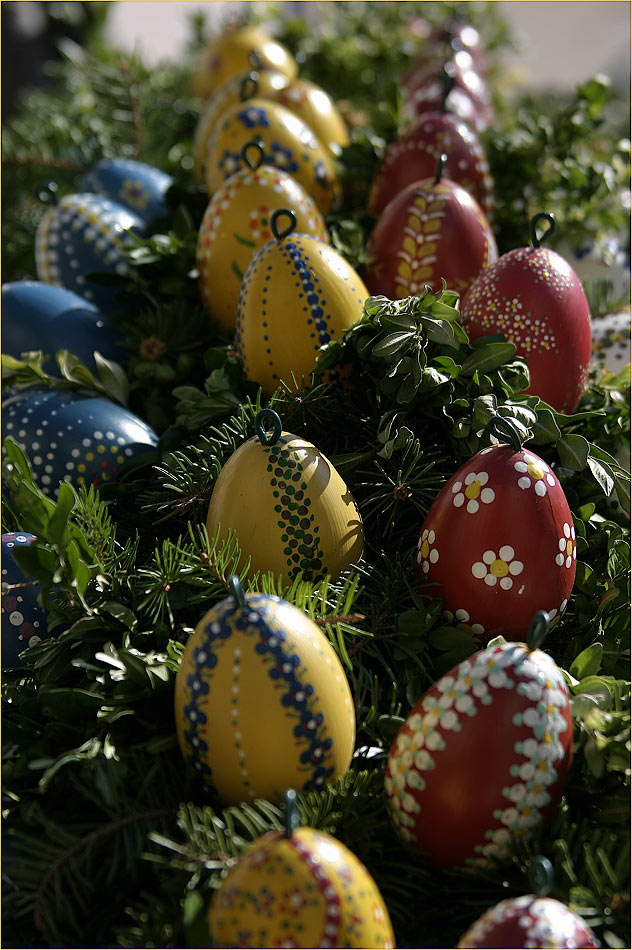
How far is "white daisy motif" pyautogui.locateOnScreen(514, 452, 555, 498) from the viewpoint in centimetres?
60

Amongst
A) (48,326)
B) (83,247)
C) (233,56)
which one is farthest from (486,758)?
(233,56)

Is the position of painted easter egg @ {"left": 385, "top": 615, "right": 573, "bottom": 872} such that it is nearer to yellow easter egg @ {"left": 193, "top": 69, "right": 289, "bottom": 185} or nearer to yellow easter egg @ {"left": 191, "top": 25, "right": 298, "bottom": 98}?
yellow easter egg @ {"left": 193, "top": 69, "right": 289, "bottom": 185}

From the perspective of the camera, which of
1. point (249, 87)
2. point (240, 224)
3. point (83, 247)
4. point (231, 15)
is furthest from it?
point (231, 15)

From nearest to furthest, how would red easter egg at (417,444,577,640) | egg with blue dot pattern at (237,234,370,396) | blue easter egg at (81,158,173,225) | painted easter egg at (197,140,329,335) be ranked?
red easter egg at (417,444,577,640) < egg with blue dot pattern at (237,234,370,396) < painted easter egg at (197,140,329,335) < blue easter egg at (81,158,173,225)

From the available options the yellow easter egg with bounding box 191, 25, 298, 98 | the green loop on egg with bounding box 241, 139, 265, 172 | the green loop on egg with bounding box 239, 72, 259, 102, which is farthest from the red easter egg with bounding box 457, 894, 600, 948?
the yellow easter egg with bounding box 191, 25, 298, 98

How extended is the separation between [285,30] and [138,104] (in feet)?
2.11

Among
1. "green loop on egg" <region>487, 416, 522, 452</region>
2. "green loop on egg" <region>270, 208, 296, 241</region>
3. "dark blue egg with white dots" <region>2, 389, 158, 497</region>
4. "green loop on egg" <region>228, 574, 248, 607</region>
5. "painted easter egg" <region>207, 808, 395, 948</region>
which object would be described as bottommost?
"painted easter egg" <region>207, 808, 395, 948</region>

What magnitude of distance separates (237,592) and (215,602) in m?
0.13

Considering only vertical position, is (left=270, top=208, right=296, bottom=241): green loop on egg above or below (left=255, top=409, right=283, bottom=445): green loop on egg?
above

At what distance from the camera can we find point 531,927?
410 mm

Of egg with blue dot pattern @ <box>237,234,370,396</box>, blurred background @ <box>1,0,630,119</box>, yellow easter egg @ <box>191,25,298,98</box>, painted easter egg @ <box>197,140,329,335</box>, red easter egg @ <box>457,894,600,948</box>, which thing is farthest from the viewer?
blurred background @ <box>1,0,630,119</box>

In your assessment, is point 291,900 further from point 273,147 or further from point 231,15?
point 231,15

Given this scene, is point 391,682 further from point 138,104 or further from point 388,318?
point 138,104

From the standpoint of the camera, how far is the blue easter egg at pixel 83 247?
3.22ft
